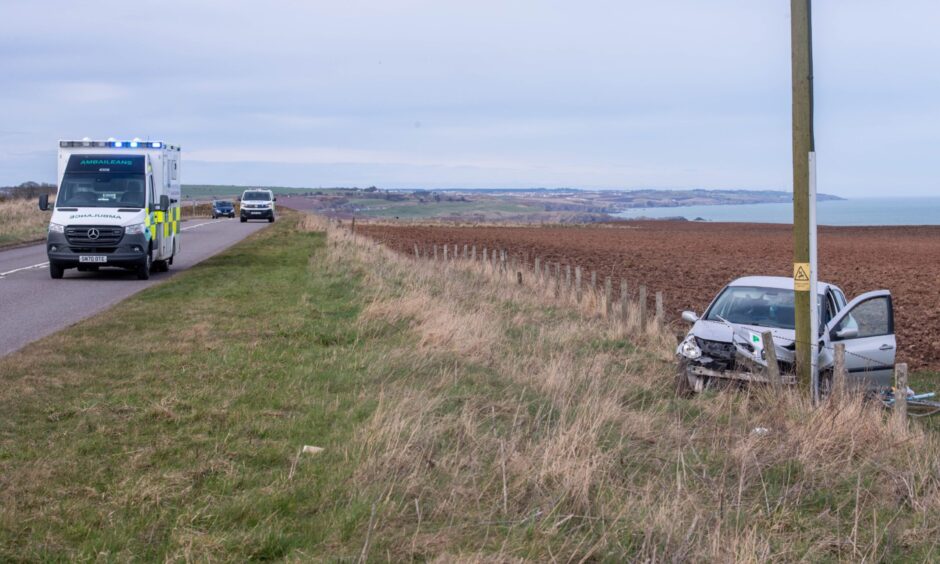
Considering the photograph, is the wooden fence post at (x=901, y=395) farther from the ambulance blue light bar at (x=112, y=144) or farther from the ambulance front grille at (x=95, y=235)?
the ambulance blue light bar at (x=112, y=144)

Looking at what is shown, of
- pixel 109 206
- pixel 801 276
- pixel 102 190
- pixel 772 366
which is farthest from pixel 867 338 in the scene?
pixel 102 190

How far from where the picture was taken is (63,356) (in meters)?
10.8

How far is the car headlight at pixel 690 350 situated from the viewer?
11875 mm

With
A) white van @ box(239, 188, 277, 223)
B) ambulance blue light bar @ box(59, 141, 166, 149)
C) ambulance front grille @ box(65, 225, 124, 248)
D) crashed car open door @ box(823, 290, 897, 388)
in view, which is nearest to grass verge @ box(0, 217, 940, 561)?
crashed car open door @ box(823, 290, 897, 388)

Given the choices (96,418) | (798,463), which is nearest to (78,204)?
(96,418)

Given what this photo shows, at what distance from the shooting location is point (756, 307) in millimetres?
12969

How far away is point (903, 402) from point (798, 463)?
2.50m

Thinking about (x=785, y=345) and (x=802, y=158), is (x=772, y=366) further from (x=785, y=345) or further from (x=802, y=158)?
(x=802, y=158)

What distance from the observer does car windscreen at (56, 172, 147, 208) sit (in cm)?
2156

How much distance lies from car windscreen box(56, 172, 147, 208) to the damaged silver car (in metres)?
13.8

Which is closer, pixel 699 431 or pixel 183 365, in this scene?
pixel 699 431

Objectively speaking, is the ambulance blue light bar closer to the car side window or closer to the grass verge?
the grass verge

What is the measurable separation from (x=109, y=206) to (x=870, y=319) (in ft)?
52.4

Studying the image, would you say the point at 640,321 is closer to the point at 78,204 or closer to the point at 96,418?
the point at 96,418
